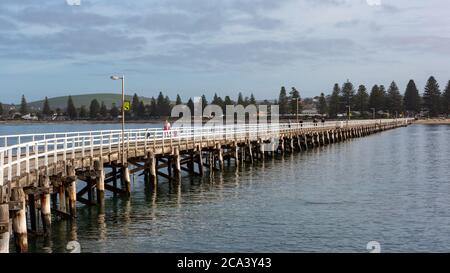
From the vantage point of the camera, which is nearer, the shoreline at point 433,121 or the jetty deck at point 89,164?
the jetty deck at point 89,164

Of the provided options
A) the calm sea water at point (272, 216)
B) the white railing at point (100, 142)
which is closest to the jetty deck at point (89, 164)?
the white railing at point (100, 142)

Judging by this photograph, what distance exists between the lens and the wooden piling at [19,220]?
691 inches

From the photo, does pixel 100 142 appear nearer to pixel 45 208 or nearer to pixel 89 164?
pixel 89 164

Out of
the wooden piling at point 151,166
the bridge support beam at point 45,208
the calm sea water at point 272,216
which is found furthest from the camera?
the wooden piling at point 151,166

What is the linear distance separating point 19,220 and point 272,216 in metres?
11.7

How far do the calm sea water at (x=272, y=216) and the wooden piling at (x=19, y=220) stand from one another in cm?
249

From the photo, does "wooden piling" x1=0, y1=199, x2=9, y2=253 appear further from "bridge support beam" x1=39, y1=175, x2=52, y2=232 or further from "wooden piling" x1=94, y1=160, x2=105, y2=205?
"wooden piling" x1=94, y1=160, x2=105, y2=205

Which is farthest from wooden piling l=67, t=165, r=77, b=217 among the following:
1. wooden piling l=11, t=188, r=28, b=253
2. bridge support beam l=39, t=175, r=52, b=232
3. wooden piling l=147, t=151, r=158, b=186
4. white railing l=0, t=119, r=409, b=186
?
wooden piling l=147, t=151, r=158, b=186

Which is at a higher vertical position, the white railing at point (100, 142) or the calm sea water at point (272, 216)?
the white railing at point (100, 142)

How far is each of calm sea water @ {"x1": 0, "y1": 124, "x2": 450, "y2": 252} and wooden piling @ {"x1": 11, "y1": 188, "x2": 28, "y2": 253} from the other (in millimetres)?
2487

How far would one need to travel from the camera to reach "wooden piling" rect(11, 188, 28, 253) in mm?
17547

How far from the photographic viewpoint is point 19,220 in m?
17.8

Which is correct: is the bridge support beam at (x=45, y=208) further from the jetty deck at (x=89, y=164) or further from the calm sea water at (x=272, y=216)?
the calm sea water at (x=272, y=216)
